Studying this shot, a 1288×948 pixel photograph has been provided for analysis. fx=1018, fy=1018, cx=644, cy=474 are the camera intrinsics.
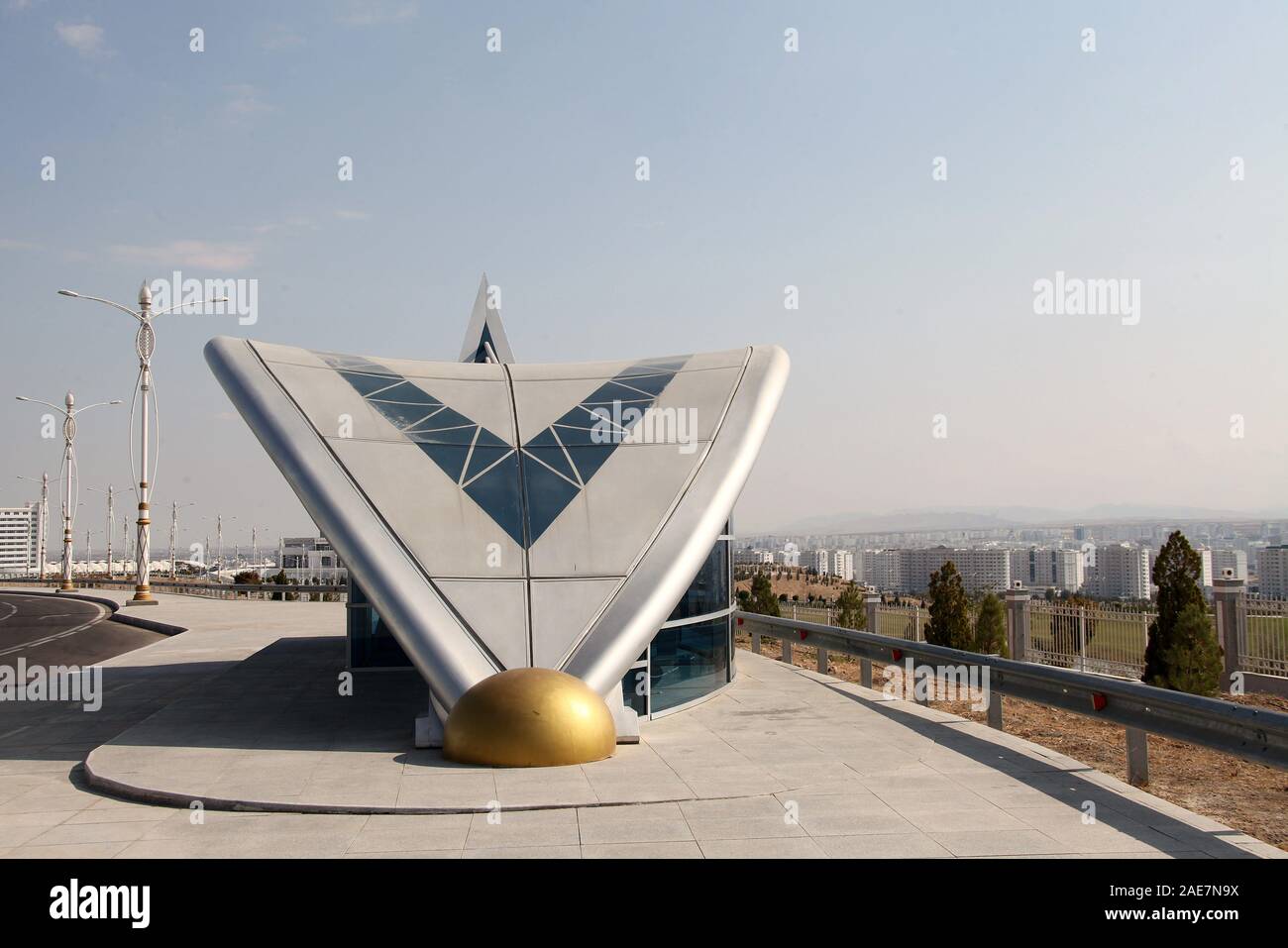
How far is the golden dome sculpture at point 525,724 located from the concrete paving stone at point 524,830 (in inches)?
58.1

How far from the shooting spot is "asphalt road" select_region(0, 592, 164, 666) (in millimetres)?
22031

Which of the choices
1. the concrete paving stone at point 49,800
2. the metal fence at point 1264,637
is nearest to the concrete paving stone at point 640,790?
the concrete paving stone at point 49,800

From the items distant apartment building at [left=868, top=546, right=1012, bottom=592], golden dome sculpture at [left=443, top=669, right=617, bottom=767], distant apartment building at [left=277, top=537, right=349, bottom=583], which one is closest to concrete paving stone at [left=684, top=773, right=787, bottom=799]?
golden dome sculpture at [left=443, top=669, right=617, bottom=767]

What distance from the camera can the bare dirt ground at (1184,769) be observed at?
7.91 metres

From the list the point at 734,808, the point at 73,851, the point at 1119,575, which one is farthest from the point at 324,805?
the point at 1119,575

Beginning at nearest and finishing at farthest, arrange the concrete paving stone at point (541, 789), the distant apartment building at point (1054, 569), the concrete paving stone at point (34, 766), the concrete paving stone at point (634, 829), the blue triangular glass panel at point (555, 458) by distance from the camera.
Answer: the concrete paving stone at point (634, 829) < the concrete paving stone at point (541, 789) < the concrete paving stone at point (34, 766) < the blue triangular glass panel at point (555, 458) < the distant apartment building at point (1054, 569)

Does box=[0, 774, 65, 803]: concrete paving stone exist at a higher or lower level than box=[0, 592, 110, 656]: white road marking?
higher

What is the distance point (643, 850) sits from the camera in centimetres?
674

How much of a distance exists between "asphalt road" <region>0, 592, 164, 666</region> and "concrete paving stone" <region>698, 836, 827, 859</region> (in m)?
18.4

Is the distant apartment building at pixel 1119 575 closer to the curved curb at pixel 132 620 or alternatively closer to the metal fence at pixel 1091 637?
the metal fence at pixel 1091 637

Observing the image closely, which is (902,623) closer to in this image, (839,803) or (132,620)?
(839,803)

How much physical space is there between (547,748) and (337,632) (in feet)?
59.2

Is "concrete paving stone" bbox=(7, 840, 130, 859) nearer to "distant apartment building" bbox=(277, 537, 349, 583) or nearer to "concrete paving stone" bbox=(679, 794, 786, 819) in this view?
"concrete paving stone" bbox=(679, 794, 786, 819)
